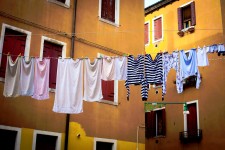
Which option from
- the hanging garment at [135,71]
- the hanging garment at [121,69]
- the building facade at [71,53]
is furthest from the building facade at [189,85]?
the hanging garment at [121,69]

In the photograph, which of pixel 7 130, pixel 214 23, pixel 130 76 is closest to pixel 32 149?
pixel 7 130

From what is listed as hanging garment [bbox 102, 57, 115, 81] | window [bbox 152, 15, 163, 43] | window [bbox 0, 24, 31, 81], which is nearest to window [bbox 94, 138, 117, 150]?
hanging garment [bbox 102, 57, 115, 81]

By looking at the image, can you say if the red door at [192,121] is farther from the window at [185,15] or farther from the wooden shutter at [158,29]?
the wooden shutter at [158,29]

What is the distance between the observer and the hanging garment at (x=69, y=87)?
41.9ft

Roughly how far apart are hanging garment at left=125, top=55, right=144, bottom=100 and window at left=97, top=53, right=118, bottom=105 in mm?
3902

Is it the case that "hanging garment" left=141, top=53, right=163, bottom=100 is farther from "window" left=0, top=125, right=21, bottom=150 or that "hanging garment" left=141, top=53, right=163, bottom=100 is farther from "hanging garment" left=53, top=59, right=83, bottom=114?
"window" left=0, top=125, right=21, bottom=150

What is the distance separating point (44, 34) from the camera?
49.8 ft

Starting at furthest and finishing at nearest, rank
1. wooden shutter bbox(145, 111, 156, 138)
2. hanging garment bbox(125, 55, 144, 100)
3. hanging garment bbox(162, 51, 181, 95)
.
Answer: wooden shutter bbox(145, 111, 156, 138), hanging garment bbox(125, 55, 144, 100), hanging garment bbox(162, 51, 181, 95)

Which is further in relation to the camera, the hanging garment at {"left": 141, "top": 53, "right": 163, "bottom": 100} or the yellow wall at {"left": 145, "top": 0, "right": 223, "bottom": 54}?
the yellow wall at {"left": 145, "top": 0, "right": 223, "bottom": 54}

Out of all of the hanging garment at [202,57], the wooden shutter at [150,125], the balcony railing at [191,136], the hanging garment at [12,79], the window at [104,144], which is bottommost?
the window at [104,144]

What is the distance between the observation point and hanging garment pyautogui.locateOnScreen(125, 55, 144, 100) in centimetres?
1266

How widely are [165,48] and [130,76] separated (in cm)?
1247

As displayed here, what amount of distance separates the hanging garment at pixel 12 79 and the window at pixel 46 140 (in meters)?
2.37

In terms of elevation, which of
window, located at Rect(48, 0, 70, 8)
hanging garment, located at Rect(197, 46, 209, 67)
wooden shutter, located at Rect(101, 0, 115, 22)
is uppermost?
wooden shutter, located at Rect(101, 0, 115, 22)
